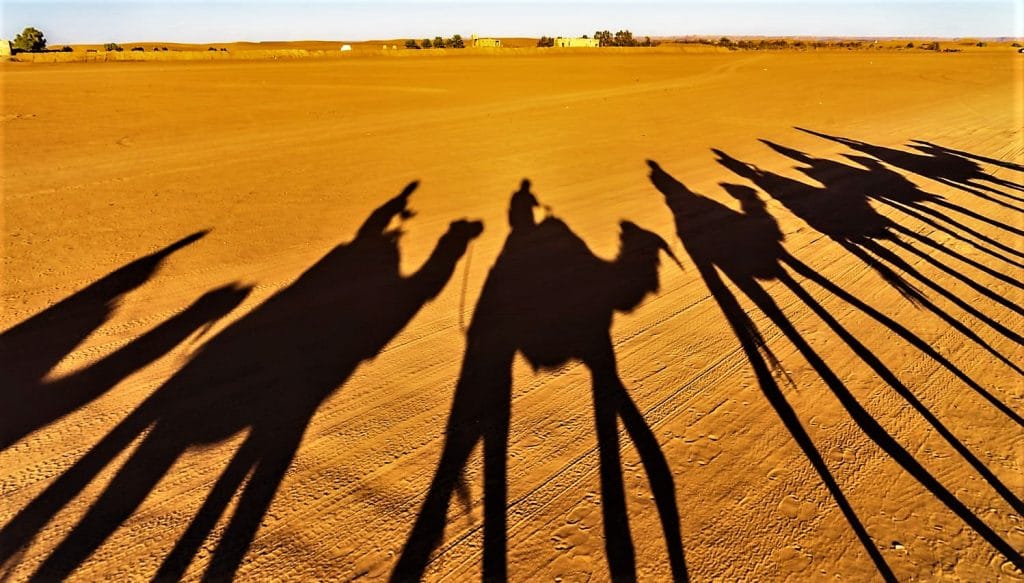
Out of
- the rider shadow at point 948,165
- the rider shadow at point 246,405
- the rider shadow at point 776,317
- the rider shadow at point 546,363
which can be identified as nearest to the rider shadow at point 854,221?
the rider shadow at point 776,317

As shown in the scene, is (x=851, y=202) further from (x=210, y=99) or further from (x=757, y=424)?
(x=210, y=99)

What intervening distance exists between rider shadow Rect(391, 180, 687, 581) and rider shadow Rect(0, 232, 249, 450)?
2.59 meters

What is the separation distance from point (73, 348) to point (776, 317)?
6.18 meters

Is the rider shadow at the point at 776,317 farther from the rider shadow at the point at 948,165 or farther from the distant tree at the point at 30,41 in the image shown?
the distant tree at the point at 30,41

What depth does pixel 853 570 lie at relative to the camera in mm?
2879

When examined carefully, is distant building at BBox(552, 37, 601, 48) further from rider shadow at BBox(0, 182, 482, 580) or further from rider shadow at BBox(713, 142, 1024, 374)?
rider shadow at BBox(0, 182, 482, 580)

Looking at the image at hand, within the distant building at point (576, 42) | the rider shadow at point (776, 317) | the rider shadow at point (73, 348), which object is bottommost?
the rider shadow at point (776, 317)

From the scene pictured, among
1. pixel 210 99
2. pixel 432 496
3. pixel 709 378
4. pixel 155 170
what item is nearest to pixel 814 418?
pixel 709 378

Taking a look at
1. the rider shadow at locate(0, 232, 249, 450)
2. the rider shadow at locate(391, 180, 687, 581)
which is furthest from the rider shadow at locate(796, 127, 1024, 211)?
the rider shadow at locate(0, 232, 249, 450)

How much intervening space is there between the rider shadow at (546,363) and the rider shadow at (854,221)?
2590 mm

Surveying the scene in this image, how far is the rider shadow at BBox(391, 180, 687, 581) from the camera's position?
9.84 feet

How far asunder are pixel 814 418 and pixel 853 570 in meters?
1.23

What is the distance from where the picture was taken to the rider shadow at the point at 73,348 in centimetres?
393

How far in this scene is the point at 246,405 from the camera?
13.0ft
